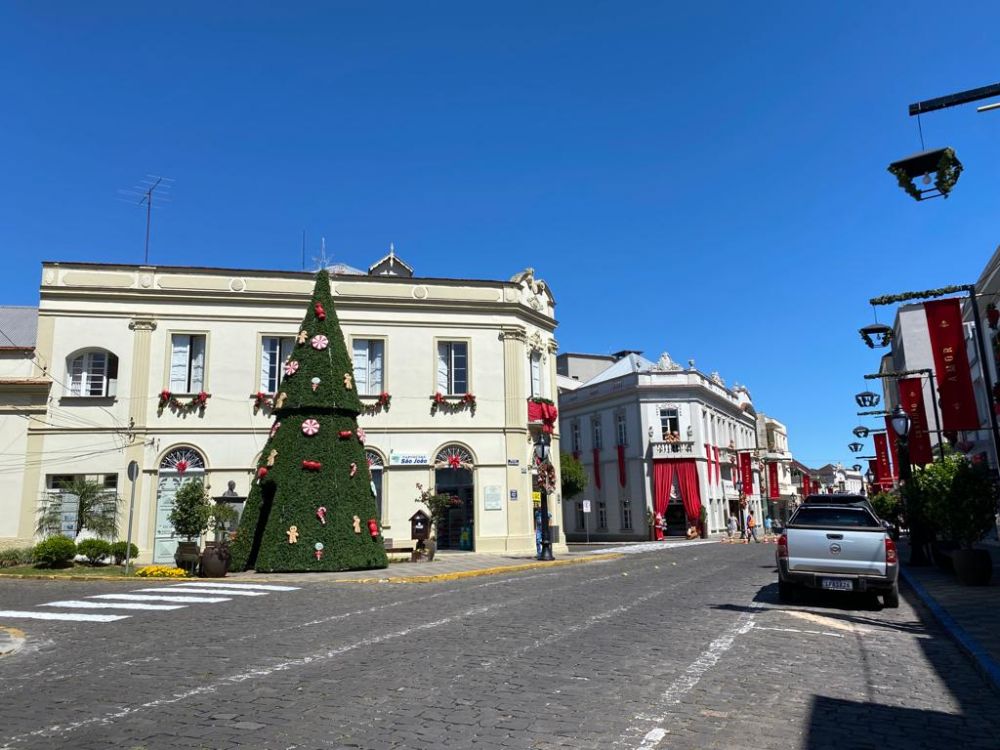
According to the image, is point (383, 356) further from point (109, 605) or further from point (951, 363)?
point (951, 363)

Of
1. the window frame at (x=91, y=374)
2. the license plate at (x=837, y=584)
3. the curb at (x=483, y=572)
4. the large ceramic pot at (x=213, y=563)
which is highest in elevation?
the window frame at (x=91, y=374)

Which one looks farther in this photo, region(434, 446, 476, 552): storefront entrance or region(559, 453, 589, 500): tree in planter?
region(559, 453, 589, 500): tree in planter

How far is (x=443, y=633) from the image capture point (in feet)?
31.1

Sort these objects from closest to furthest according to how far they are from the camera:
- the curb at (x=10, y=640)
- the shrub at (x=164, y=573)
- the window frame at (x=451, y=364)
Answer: the curb at (x=10, y=640), the shrub at (x=164, y=573), the window frame at (x=451, y=364)

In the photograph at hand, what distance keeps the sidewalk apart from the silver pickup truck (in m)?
0.82

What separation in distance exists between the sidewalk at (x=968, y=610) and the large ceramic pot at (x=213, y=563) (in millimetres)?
15053

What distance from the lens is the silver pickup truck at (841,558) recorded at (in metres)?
11.4

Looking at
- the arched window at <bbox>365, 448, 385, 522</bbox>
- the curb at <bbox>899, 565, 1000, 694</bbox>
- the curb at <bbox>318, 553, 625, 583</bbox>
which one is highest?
the arched window at <bbox>365, 448, 385, 522</bbox>

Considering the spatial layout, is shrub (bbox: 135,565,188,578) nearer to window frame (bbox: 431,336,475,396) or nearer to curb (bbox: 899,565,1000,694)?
window frame (bbox: 431,336,475,396)

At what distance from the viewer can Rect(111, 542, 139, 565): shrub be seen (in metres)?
22.1

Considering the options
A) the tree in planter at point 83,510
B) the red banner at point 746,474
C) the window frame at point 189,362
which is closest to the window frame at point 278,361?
the window frame at point 189,362

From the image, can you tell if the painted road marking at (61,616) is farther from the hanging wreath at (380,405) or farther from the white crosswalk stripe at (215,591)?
the hanging wreath at (380,405)

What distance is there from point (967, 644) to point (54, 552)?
21812 mm

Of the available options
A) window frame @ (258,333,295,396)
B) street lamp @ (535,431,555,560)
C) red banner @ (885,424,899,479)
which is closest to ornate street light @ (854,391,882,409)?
red banner @ (885,424,899,479)
